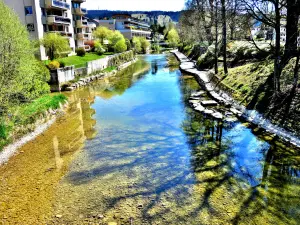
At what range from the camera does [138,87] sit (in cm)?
3112

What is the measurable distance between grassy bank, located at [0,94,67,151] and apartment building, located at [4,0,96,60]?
18.6 metres

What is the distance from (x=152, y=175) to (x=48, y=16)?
130 ft

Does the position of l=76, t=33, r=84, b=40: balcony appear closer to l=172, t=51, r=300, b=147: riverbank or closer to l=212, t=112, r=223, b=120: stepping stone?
l=172, t=51, r=300, b=147: riverbank

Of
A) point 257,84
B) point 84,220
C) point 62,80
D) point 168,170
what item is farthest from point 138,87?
point 84,220

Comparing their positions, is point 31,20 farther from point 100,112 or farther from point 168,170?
point 168,170

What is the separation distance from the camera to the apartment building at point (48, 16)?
37.9m

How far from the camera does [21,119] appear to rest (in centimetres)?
1520

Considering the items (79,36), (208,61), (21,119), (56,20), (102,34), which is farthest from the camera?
(102,34)

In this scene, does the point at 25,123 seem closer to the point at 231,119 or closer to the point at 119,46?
the point at 231,119

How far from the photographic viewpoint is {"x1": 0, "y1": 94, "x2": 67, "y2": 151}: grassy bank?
45.1 ft

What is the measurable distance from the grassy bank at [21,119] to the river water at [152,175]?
1.09 metres

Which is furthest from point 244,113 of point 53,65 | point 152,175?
point 53,65

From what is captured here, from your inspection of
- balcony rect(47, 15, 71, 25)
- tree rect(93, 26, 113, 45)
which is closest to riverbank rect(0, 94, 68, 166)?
balcony rect(47, 15, 71, 25)

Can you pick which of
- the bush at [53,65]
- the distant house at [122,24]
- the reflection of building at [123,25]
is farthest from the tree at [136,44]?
the bush at [53,65]
